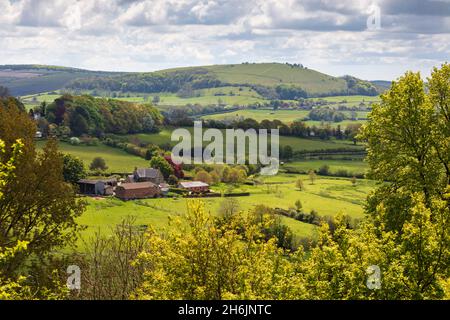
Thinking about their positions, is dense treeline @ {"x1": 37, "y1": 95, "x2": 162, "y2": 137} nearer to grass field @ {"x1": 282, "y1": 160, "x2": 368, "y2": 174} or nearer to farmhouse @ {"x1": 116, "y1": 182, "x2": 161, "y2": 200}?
farmhouse @ {"x1": 116, "y1": 182, "x2": 161, "y2": 200}

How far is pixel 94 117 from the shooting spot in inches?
6009

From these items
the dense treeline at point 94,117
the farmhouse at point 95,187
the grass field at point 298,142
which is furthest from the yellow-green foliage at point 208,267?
the grass field at point 298,142

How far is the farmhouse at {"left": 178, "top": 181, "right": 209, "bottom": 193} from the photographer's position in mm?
108044

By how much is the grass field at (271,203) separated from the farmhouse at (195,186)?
18.4 feet

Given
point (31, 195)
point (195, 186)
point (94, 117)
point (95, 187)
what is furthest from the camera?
point (94, 117)

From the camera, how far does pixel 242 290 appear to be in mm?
17672

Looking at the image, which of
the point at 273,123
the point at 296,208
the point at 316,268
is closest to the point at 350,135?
the point at 273,123

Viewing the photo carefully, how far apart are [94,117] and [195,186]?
5576 centimetres

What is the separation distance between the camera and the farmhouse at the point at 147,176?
4392 inches

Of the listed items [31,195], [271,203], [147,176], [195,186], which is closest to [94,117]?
[147,176]

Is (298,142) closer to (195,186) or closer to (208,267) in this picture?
(195,186)

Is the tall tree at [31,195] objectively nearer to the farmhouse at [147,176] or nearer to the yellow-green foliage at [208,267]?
the yellow-green foliage at [208,267]

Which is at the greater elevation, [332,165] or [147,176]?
[147,176]

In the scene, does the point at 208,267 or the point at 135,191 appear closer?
the point at 208,267
